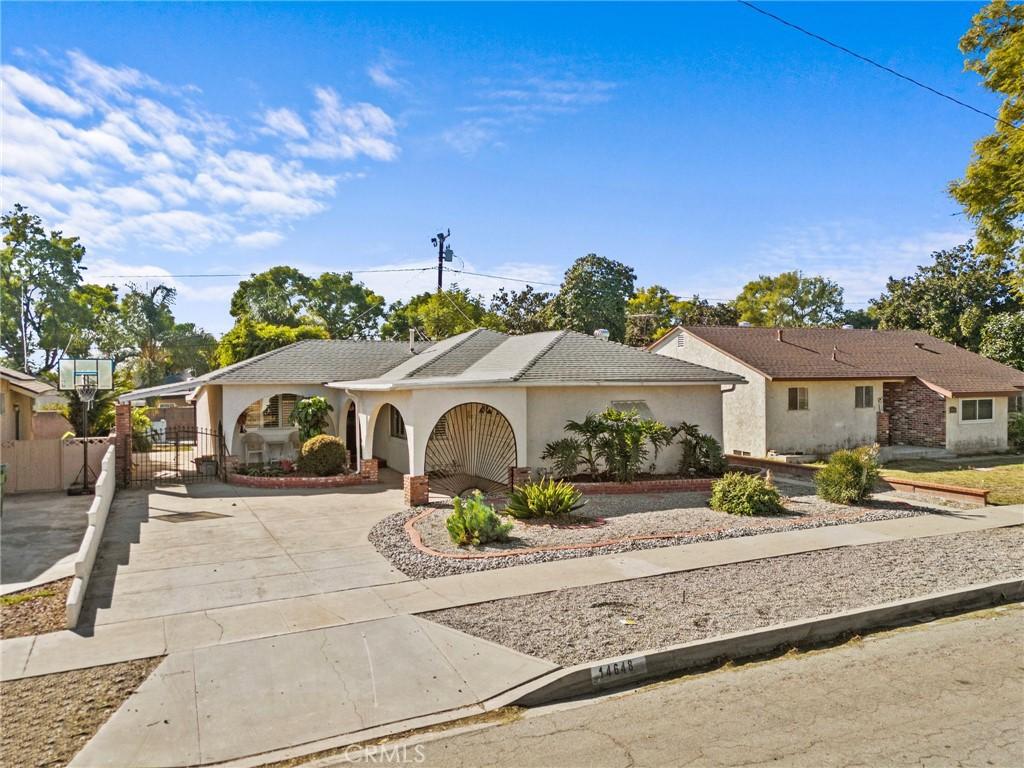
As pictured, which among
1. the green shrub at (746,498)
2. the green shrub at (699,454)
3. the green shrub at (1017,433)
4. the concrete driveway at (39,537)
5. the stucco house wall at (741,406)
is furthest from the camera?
the green shrub at (1017,433)

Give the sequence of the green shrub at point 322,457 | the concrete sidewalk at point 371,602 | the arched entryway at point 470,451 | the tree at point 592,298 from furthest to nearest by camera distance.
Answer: the tree at point 592,298, the green shrub at point 322,457, the arched entryway at point 470,451, the concrete sidewalk at point 371,602

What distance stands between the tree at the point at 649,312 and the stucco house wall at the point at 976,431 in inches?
1004

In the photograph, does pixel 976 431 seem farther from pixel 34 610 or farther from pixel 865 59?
pixel 34 610

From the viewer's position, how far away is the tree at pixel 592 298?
47.6 meters

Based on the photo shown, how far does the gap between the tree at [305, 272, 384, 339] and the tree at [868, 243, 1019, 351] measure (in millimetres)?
42058

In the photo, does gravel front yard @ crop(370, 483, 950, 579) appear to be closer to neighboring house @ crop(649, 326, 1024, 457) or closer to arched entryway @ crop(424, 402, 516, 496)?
arched entryway @ crop(424, 402, 516, 496)

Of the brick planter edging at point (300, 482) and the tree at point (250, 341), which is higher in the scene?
the tree at point (250, 341)

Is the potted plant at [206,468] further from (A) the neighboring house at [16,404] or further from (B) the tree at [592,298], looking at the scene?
(B) the tree at [592,298]

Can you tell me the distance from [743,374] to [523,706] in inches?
793

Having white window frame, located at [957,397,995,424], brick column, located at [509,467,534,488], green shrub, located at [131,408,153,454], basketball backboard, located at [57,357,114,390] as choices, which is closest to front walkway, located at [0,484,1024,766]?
brick column, located at [509,467,534,488]

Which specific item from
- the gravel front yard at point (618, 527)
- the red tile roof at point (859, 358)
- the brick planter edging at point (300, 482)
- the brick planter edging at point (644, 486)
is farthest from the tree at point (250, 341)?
the brick planter edging at point (644, 486)

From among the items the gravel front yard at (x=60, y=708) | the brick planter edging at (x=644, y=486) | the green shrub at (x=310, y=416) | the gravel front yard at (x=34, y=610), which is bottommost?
the gravel front yard at (x=60, y=708)

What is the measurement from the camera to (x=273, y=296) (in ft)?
167

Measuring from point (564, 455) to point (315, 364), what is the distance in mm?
10015
